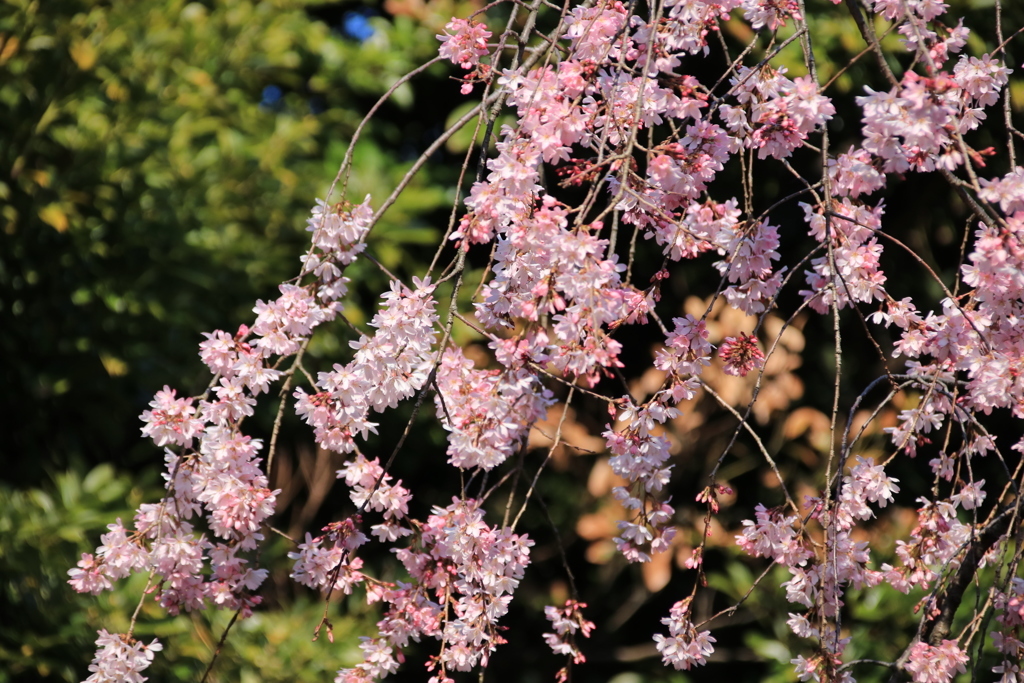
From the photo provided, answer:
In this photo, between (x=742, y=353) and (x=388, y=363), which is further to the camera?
(x=742, y=353)


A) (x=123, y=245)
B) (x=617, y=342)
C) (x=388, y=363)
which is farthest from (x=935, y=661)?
(x=123, y=245)

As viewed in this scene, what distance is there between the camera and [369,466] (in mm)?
1165

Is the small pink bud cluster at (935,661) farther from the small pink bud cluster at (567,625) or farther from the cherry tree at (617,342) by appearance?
the small pink bud cluster at (567,625)

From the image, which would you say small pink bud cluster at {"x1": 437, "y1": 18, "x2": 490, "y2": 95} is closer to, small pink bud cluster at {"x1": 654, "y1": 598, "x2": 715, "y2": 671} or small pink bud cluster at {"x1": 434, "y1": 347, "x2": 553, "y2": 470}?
small pink bud cluster at {"x1": 434, "y1": 347, "x2": 553, "y2": 470}

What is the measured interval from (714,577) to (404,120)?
2.12 metres

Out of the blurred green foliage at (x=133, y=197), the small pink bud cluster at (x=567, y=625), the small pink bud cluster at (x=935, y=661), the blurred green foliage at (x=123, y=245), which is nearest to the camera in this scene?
the small pink bud cluster at (x=935, y=661)

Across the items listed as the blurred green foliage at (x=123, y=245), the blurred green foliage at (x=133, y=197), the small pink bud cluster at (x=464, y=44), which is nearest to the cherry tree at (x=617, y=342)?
the small pink bud cluster at (x=464, y=44)

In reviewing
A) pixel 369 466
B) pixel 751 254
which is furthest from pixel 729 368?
pixel 369 466

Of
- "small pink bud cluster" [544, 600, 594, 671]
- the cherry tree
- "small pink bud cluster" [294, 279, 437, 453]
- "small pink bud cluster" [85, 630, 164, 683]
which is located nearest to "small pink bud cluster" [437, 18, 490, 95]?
the cherry tree

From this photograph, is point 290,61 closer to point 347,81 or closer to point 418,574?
point 347,81

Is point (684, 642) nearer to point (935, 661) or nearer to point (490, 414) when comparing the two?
point (935, 661)

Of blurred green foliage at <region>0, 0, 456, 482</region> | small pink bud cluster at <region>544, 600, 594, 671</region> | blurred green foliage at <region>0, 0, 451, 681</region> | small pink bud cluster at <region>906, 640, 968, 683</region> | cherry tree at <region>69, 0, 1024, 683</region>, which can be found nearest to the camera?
cherry tree at <region>69, 0, 1024, 683</region>

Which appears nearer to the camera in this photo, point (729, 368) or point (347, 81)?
point (729, 368)

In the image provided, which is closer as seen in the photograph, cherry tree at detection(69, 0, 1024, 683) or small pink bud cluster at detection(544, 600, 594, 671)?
cherry tree at detection(69, 0, 1024, 683)
